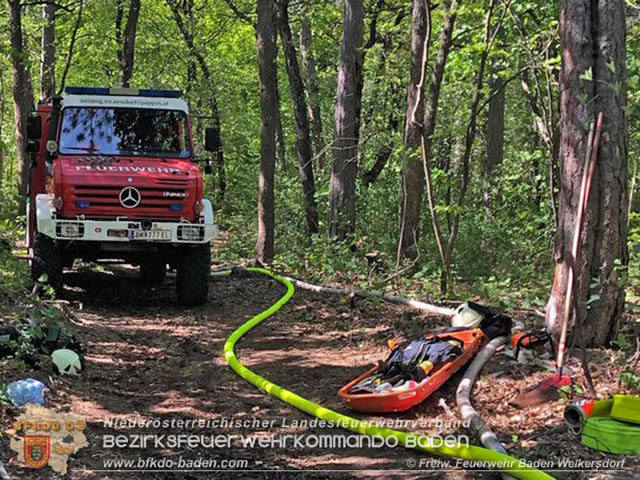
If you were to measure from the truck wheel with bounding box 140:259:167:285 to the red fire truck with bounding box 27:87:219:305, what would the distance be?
983 mm

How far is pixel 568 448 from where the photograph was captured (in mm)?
4609

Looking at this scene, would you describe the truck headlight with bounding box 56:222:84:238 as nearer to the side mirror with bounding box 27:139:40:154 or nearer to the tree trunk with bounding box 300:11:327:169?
the side mirror with bounding box 27:139:40:154

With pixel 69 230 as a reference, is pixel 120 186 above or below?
above

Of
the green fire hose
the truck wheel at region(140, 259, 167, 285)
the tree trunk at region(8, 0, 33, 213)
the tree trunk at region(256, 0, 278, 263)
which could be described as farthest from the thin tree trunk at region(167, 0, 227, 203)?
the green fire hose

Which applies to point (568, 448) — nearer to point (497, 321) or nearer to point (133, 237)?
point (497, 321)

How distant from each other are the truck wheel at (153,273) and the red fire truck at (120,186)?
0.98m

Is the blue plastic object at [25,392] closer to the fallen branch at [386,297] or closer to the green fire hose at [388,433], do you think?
the green fire hose at [388,433]

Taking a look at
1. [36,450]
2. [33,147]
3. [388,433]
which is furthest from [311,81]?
[36,450]

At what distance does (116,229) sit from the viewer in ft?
31.8

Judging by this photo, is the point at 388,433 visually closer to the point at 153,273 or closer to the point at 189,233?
the point at 189,233

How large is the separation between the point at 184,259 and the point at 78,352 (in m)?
3.85

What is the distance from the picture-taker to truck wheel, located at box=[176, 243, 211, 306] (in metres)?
10.3

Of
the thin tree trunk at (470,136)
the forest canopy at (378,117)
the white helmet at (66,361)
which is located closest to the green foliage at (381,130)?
the forest canopy at (378,117)

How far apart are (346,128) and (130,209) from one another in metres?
5.63
